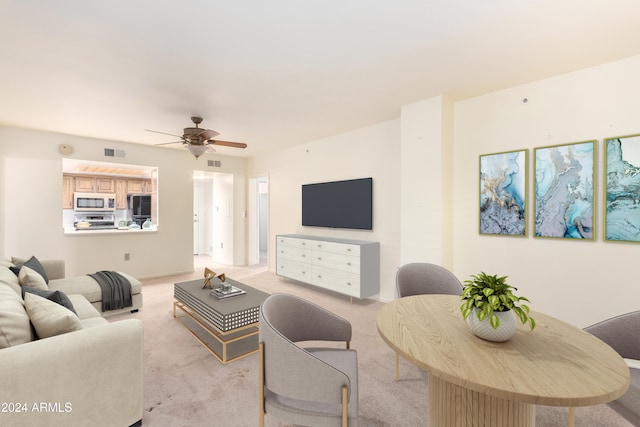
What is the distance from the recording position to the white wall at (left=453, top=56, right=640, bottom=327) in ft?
7.98

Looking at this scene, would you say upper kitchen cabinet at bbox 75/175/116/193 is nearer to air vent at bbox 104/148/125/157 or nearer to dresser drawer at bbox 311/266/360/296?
air vent at bbox 104/148/125/157

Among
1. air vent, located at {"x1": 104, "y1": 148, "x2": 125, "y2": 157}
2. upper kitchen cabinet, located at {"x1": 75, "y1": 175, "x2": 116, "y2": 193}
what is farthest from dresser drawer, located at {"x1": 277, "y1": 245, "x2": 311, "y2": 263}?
upper kitchen cabinet, located at {"x1": 75, "y1": 175, "x2": 116, "y2": 193}

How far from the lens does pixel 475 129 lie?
10.6 feet

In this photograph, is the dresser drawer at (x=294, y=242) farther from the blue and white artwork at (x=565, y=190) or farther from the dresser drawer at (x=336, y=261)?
the blue and white artwork at (x=565, y=190)

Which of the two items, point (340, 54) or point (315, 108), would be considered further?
point (315, 108)

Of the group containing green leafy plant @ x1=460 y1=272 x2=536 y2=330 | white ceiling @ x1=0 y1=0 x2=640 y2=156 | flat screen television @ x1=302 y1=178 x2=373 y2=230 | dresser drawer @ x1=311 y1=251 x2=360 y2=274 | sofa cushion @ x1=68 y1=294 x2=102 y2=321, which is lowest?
sofa cushion @ x1=68 y1=294 x2=102 y2=321

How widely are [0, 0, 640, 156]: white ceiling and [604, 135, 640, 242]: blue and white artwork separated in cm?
78

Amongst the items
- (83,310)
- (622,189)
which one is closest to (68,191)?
(83,310)

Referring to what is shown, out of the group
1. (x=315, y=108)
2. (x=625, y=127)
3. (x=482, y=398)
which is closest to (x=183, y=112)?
(x=315, y=108)

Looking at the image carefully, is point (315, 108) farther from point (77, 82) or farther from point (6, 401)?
point (6, 401)

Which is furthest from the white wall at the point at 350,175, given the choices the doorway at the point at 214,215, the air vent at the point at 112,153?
the air vent at the point at 112,153

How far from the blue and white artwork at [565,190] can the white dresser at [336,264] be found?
1953 mm

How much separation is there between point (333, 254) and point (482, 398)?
310cm

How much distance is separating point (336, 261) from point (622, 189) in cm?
307
